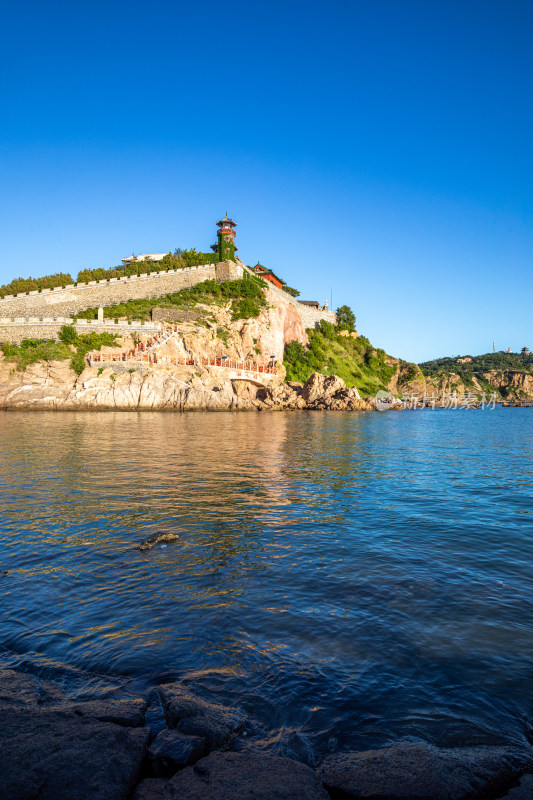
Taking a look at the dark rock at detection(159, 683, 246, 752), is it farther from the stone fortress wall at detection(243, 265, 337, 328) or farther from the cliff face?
the stone fortress wall at detection(243, 265, 337, 328)

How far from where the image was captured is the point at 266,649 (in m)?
5.81

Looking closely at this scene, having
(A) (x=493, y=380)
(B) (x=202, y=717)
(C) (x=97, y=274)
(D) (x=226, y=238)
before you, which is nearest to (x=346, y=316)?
(D) (x=226, y=238)

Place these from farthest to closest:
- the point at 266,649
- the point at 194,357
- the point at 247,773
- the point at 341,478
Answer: the point at 194,357 < the point at 341,478 < the point at 266,649 < the point at 247,773

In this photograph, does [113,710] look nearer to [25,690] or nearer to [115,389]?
[25,690]

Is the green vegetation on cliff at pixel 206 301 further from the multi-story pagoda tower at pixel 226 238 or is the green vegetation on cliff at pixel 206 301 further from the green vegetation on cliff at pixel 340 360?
the green vegetation on cliff at pixel 340 360

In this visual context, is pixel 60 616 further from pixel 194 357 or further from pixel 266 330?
pixel 266 330

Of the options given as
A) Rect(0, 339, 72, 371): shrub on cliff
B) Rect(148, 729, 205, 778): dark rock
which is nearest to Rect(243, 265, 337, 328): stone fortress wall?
Rect(0, 339, 72, 371): shrub on cliff

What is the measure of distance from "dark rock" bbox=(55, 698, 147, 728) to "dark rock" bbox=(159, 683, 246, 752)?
0.85 ft

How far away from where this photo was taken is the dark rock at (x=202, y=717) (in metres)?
3.96

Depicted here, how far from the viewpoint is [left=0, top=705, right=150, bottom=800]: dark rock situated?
297cm

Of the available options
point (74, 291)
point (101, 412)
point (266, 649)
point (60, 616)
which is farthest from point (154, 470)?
point (74, 291)

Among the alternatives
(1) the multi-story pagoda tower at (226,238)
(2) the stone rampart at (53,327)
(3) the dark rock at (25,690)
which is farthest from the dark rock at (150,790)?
(1) the multi-story pagoda tower at (226,238)

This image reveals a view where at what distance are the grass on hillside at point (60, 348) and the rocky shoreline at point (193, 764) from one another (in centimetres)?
5204

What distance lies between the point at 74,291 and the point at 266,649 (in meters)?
66.4
